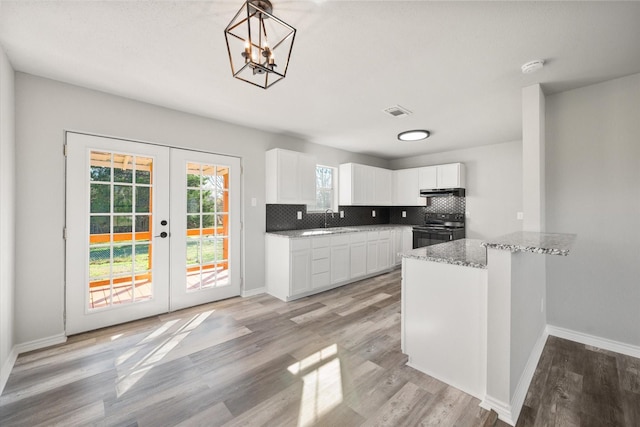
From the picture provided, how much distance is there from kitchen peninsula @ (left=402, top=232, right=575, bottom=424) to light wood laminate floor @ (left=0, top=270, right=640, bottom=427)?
0.37 ft

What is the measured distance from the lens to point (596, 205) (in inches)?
96.7

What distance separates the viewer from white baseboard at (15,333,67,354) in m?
2.33

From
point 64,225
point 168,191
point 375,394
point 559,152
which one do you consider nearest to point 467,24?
point 559,152

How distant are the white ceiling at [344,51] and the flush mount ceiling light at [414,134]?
757 millimetres

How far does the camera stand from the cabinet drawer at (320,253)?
12.8 feet

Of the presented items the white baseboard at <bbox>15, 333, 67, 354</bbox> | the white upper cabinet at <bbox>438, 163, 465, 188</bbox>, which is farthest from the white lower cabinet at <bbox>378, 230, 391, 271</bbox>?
the white baseboard at <bbox>15, 333, 67, 354</bbox>

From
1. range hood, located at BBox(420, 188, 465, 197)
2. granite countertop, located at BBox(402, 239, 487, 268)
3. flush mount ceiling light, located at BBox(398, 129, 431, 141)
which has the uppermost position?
flush mount ceiling light, located at BBox(398, 129, 431, 141)

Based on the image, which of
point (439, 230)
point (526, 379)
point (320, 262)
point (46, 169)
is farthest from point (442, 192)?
point (46, 169)

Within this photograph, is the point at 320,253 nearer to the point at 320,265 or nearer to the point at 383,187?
the point at 320,265

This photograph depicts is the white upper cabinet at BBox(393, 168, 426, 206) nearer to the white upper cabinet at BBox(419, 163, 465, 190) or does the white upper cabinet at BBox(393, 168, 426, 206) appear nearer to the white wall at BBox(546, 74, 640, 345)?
the white upper cabinet at BBox(419, 163, 465, 190)

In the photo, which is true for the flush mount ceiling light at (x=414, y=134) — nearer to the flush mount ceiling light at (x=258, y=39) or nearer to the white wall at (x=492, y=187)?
the white wall at (x=492, y=187)

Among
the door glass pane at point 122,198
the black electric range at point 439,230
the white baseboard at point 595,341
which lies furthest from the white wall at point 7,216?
the black electric range at point 439,230

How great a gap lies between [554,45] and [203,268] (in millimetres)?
4025

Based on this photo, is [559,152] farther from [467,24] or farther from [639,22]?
[467,24]
